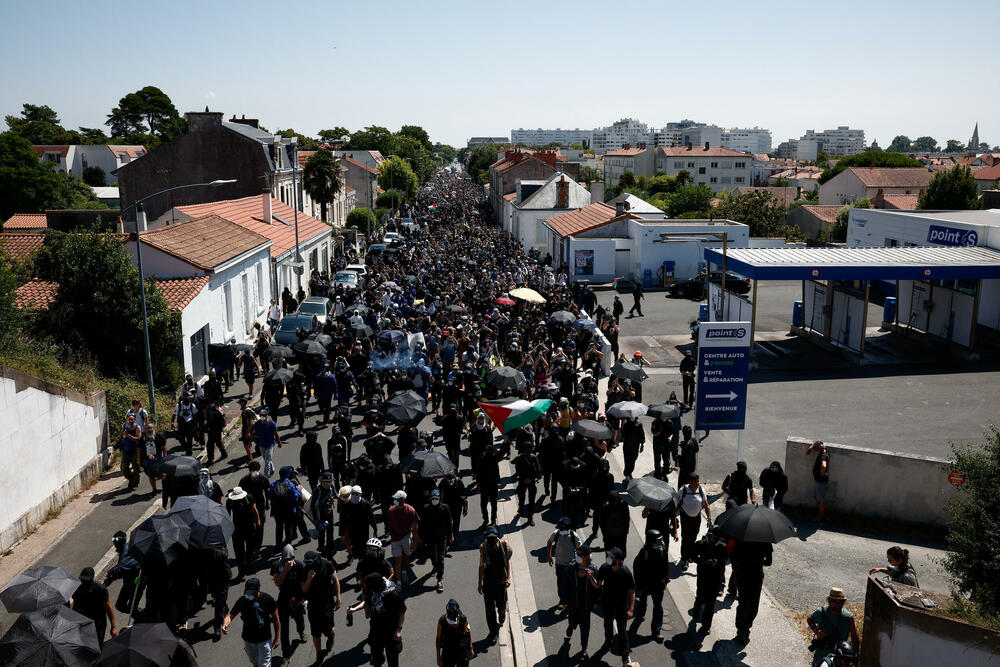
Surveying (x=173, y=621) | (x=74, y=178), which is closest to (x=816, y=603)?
(x=173, y=621)

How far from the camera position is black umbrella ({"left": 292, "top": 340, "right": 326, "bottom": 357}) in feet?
63.2

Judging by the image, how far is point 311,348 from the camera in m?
19.3

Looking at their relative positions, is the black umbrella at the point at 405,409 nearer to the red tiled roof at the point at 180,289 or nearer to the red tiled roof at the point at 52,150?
the red tiled roof at the point at 180,289

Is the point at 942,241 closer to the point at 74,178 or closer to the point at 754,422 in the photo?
the point at 754,422

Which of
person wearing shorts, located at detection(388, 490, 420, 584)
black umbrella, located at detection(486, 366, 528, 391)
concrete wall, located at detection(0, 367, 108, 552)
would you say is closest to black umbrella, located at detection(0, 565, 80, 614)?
person wearing shorts, located at detection(388, 490, 420, 584)

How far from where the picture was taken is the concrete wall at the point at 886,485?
43.0 ft

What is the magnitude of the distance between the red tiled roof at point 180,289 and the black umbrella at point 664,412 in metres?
13.6

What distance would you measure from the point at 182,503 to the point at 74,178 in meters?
75.9

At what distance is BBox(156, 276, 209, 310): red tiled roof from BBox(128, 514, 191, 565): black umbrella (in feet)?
42.1

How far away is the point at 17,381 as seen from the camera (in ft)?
41.5

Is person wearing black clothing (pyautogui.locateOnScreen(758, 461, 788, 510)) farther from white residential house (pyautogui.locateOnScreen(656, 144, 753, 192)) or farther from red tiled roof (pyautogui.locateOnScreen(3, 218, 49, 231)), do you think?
white residential house (pyautogui.locateOnScreen(656, 144, 753, 192))

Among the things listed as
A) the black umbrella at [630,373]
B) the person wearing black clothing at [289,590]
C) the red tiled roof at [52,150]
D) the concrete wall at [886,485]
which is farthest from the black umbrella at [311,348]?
the red tiled roof at [52,150]

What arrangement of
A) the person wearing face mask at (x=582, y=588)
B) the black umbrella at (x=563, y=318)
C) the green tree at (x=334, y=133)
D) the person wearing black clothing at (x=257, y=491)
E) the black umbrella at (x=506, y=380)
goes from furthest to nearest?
the green tree at (x=334, y=133) → the black umbrella at (x=563, y=318) → the black umbrella at (x=506, y=380) → the person wearing black clothing at (x=257, y=491) → the person wearing face mask at (x=582, y=588)

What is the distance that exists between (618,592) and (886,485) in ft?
23.6
